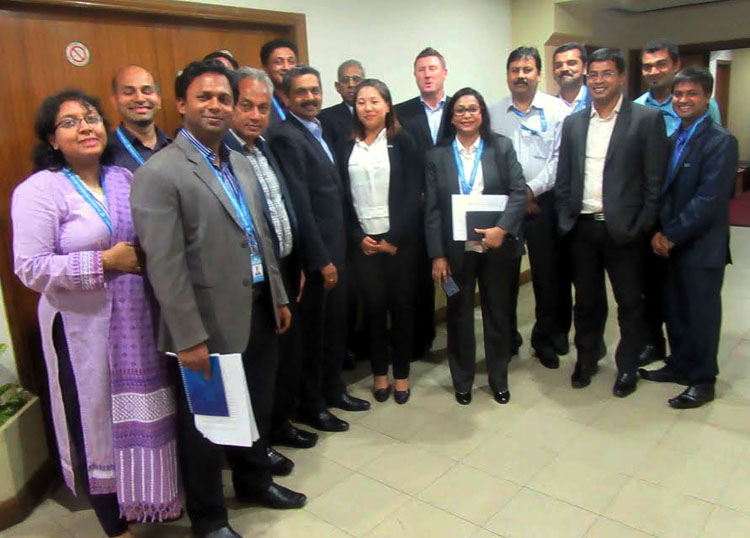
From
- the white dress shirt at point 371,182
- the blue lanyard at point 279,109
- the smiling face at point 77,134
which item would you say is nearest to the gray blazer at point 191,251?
the smiling face at point 77,134

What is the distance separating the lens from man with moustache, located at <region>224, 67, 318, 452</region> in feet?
7.34

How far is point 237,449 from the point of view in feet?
7.20

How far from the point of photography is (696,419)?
2709 millimetres

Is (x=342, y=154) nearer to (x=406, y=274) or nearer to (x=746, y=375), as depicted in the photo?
(x=406, y=274)

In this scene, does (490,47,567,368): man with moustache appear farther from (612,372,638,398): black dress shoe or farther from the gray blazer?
the gray blazer

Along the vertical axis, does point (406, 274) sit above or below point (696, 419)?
above

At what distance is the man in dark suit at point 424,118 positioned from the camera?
3.17 m

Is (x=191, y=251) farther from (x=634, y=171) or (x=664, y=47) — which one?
(x=664, y=47)

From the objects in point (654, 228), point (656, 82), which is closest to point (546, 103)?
point (656, 82)

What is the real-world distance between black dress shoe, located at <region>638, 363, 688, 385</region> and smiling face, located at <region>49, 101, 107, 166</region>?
272 centimetres

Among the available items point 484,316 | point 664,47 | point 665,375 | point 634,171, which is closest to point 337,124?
point 484,316

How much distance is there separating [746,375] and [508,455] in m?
1.51

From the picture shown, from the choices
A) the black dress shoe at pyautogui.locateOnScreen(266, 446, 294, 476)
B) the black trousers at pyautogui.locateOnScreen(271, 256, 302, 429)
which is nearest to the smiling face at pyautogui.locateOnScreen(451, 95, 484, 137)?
the black trousers at pyautogui.locateOnScreen(271, 256, 302, 429)

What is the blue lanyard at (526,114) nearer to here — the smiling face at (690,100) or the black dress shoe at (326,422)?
the smiling face at (690,100)
